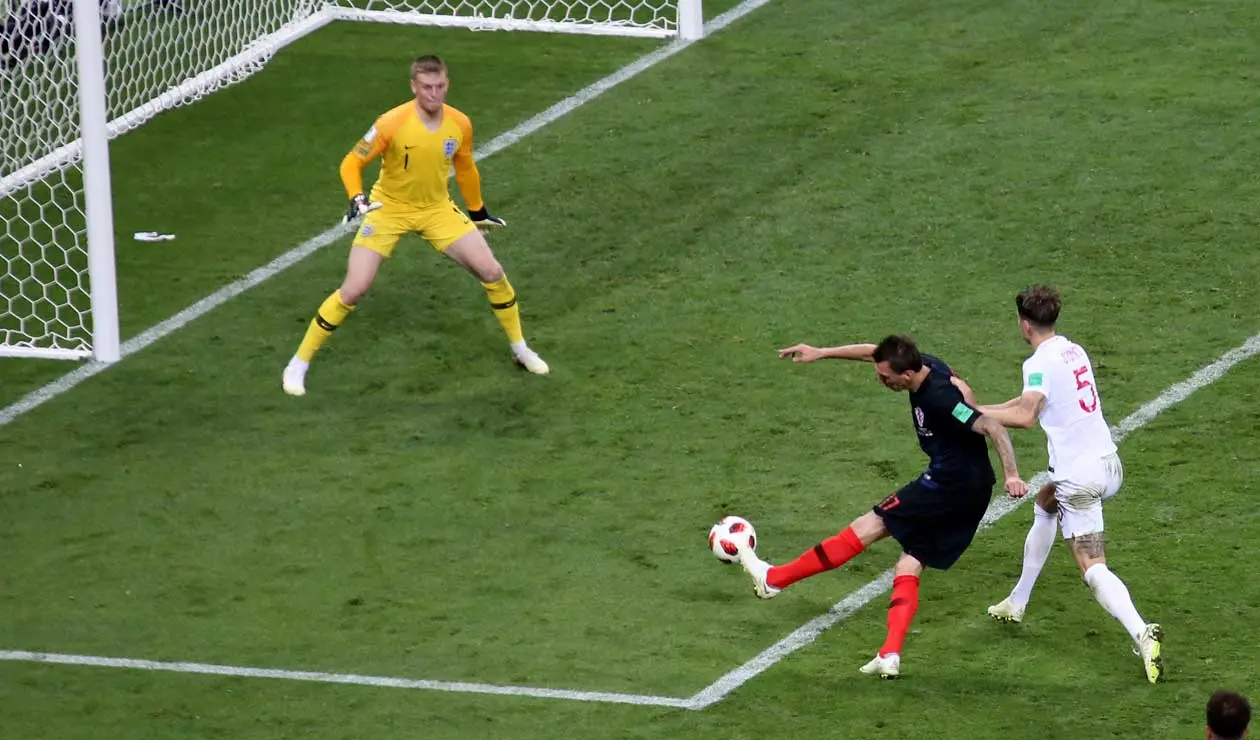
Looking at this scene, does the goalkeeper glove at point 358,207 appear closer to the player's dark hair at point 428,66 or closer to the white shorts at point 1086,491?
the player's dark hair at point 428,66

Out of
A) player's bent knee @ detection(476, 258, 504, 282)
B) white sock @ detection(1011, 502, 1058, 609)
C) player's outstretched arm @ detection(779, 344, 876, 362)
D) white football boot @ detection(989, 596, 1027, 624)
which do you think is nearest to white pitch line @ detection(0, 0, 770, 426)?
player's bent knee @ detection(476, 258, 504, 282)

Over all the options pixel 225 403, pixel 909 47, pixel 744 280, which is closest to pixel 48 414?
pixel 225 403

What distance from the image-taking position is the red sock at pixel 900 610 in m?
9.74

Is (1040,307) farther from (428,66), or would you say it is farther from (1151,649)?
(428,66)

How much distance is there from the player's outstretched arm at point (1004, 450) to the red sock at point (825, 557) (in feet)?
2.64

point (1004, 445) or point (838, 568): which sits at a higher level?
point (1004, 445)

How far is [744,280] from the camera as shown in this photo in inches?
557

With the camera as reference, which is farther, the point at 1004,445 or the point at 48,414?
the point at 48,414

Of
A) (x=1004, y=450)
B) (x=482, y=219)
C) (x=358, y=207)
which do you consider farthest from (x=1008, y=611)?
(x=482, y=219)

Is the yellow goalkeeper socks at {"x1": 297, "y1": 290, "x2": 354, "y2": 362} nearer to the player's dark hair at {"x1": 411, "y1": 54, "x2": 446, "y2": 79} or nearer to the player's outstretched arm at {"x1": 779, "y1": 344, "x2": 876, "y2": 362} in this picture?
the player's dark hair at {"x1": 411, "y1": 54, "x2": 446, "y2": 79}

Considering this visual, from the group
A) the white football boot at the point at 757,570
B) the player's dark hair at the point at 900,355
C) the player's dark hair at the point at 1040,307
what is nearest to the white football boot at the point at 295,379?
the white football boot at the point at 757,570

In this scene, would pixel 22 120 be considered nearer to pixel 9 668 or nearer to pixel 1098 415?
pixel 9 668

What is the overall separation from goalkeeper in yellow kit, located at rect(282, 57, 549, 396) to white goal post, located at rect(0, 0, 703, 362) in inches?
59.4

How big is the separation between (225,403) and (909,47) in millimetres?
6903
